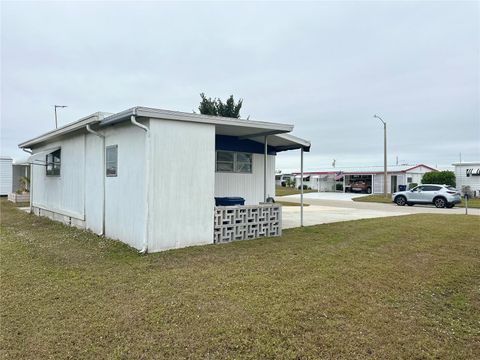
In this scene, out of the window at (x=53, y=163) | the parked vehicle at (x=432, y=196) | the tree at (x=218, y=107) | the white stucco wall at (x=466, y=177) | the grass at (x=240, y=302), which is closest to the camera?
the grass at (x=240, y=302)

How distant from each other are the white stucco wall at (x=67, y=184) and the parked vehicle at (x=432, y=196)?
19.0 meters

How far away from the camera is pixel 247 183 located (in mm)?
10797

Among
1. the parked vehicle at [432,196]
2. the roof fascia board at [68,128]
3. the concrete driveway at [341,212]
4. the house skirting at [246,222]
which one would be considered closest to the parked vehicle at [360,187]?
the parked vehicle at [432,196]

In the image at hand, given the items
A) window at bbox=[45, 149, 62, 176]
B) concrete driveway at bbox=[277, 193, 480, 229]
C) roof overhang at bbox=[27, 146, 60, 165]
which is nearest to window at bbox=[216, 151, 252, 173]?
concrete driveway at bbox=[277, 193, 480, 229]

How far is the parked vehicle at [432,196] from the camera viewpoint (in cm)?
1983

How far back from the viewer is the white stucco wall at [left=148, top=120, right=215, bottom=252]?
6484 mm

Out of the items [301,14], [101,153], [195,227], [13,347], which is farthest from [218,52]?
[13,347]

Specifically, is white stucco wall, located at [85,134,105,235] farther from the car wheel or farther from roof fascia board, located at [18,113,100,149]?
the car wheel

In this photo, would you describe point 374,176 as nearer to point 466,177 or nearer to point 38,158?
point 466,177

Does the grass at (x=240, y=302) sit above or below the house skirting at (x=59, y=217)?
below

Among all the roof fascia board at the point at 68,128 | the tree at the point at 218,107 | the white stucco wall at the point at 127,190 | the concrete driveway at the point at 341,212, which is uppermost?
the tree at the point at 218,107

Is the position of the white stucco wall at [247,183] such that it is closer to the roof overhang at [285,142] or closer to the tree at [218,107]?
the roof overhang at [285,142]

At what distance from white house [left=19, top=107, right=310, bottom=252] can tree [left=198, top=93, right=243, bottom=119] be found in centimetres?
1893

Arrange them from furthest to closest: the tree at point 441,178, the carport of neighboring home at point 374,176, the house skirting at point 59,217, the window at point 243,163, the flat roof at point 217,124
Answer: the carport of neighboring home at point 374,176 < the tree at point 441,178 < the window at point 243,163 < the house skirting at point 59,217 < the flat roof at point 217,124
